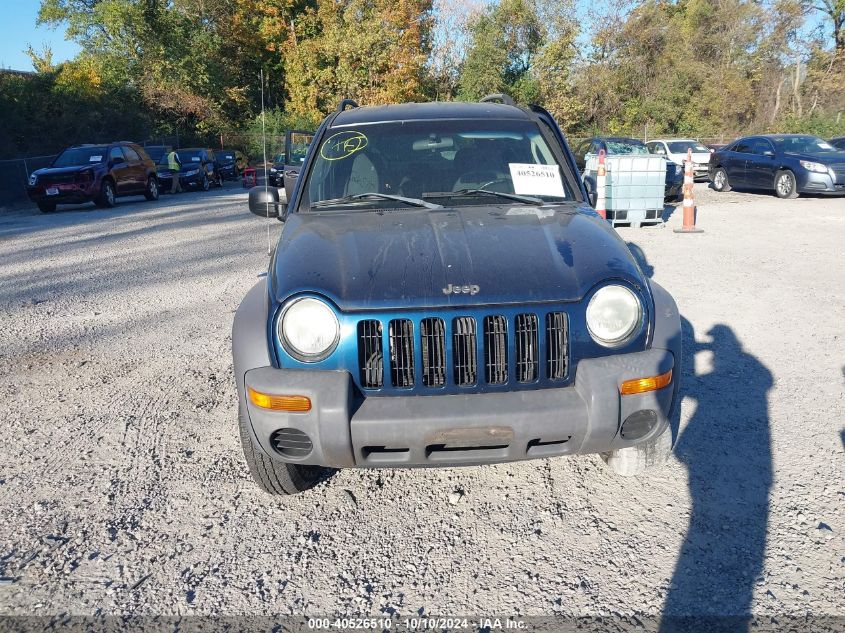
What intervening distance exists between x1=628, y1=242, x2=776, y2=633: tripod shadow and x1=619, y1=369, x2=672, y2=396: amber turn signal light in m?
0.50

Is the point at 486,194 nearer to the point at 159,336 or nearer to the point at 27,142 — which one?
the point at 159,336

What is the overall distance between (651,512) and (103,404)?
347cm

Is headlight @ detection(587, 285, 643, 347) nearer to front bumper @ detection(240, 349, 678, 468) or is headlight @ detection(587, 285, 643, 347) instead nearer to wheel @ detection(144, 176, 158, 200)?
front bumper @ detection(240, 349, 678, 468)

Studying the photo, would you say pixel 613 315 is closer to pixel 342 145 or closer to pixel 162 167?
pixel 342 145

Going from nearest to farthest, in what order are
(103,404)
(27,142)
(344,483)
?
1. (344,483)
2. (103,404)
3. (27,142)

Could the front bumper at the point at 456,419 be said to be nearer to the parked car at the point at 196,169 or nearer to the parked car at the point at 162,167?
the parked car at the point at 162,167

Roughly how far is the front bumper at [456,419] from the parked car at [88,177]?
54.0 feet

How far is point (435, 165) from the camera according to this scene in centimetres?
408

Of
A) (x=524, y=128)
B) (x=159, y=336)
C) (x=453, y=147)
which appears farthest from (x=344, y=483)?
(x=159, y=336)

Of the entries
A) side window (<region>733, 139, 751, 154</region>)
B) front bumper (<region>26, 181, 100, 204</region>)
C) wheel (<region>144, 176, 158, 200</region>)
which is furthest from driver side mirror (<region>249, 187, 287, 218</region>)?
wheel (<region>144, 176, 158, 200</region>)

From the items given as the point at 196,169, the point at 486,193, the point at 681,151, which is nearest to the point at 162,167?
the point at 196,169

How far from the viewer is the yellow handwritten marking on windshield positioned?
4.18m

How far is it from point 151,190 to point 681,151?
52.3 ft

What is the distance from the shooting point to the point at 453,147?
413cm
